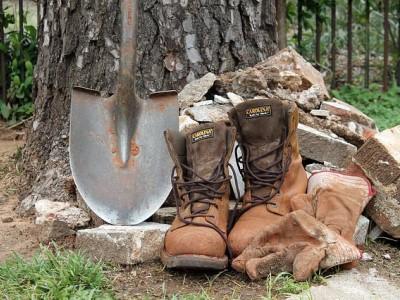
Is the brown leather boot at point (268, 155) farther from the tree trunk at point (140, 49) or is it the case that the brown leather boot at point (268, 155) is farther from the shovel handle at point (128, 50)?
the tree trunk at point (140, 49)

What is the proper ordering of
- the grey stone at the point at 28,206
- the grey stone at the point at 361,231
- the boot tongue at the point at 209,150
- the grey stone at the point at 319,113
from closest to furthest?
the boot tongue at the point at 209,150 < the grey stone at the point at 361,231 < the grey stone at the point at 319,113 < the grey stone at the point at 28,206

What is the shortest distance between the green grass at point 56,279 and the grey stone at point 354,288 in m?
0.65

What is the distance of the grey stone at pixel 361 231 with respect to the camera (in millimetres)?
3043

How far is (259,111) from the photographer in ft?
9.77

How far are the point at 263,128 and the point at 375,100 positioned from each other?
355 centimetres

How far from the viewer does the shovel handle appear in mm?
3232

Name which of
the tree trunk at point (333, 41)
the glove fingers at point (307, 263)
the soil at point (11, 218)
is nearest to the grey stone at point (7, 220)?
the soil at point (11, 218)

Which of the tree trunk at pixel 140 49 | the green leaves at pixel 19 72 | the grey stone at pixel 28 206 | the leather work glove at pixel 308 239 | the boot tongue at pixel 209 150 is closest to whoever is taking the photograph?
the leather work glove at pixel 308 239

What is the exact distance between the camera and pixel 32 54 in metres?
6.36

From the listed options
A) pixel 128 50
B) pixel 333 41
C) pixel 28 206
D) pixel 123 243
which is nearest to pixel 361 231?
pixel 123 243

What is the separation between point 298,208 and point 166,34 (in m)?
1.20

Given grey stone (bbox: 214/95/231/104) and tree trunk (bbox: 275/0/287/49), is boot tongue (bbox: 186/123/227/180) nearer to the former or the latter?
grey stone (bbox: 214/95/231/104)

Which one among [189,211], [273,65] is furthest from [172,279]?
[273,65]

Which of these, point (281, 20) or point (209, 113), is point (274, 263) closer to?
point (209, 113)
